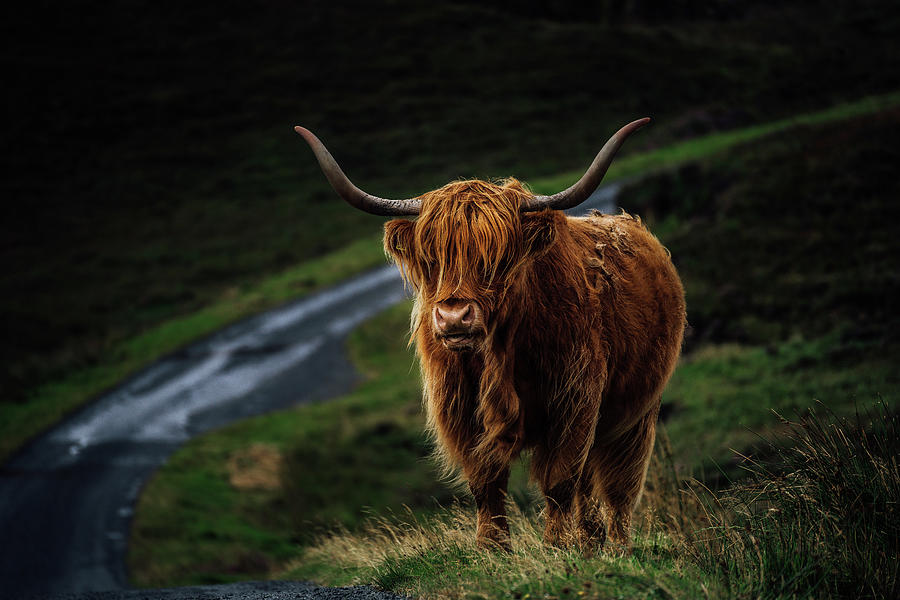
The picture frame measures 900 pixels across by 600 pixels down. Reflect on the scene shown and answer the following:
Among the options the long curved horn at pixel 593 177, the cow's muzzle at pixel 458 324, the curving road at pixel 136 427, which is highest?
the long curved horn at pixel 593 177

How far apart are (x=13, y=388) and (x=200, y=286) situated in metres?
12.1

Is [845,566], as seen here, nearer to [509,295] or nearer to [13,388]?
[509,295]

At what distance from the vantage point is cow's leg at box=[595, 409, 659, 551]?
6.23 m

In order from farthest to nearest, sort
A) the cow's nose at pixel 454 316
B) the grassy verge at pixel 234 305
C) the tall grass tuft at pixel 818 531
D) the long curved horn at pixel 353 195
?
the grassy verge at pixel 234 305 < the long curved horn at pixel 353 195 < the cow's nose at pixel 454 316 < the tall grass tuft at pixel 818 531

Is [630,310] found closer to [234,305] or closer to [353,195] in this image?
[353,195]

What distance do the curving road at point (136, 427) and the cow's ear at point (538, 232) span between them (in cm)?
227

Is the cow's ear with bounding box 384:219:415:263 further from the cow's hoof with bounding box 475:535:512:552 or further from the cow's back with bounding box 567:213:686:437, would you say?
the cow's hoof with bounding box 475:535:512:552

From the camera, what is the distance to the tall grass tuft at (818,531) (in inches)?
147

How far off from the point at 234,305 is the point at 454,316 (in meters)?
20.0

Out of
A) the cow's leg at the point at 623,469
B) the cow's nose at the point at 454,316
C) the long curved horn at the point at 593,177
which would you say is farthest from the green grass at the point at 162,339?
the long curved horn at the point at 593,177

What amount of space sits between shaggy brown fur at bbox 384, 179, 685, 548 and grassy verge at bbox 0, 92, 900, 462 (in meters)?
12.3

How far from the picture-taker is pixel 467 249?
4.52 meters

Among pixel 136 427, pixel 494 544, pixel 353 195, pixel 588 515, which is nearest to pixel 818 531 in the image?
pixel 588 515

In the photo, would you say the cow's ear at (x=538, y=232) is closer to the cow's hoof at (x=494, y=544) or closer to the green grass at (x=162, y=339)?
the cow's hoof at (x=494, y=544)
